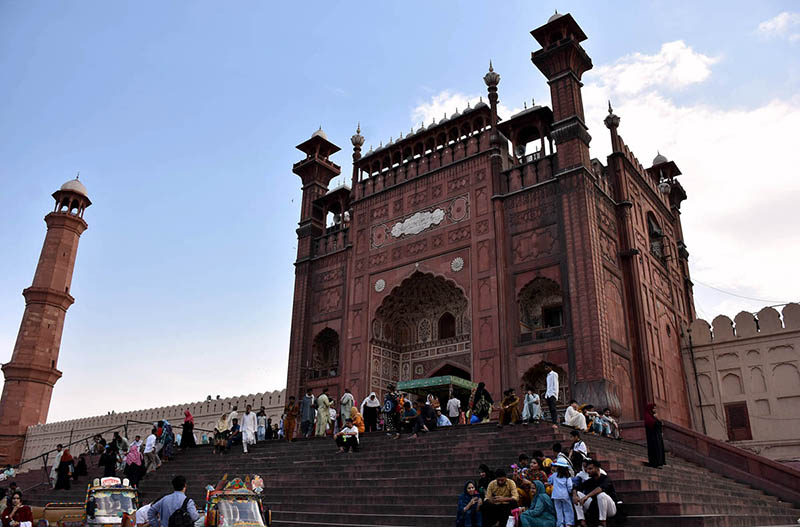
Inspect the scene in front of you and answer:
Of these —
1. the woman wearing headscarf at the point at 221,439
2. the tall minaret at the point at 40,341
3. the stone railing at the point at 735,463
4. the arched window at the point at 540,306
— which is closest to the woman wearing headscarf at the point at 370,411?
the woman wearing headscarf at the point at 221,439

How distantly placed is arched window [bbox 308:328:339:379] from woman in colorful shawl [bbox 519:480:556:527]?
57.6 ft

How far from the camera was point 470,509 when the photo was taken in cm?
→ 780

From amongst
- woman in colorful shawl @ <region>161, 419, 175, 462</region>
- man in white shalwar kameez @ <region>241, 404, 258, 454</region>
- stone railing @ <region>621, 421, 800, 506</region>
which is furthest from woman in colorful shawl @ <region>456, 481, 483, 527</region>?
woman in colorful shawl @ <region>161, 419, 175, 462</region>

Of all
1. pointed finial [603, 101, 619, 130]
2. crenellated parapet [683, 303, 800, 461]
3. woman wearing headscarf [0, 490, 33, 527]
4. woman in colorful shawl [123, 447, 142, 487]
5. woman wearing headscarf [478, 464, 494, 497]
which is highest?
pointed finial [603, 101, 619, 130]

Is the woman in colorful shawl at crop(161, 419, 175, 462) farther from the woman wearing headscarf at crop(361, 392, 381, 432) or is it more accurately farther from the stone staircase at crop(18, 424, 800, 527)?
the woman wearing headscarf at crop(361, 392, 381, 432)

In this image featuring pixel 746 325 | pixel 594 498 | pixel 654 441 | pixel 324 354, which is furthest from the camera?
pixel 324 354

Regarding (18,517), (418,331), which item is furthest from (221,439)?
(418,331)

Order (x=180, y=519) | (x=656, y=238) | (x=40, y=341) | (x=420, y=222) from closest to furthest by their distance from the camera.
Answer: (x=180, y=519) < (x=420, y=222) < (x=656, y=238) < (x=40, y=341)

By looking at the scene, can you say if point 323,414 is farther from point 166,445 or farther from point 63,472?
point 63,472

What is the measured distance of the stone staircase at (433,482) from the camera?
8.74 m

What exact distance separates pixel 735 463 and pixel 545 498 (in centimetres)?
781

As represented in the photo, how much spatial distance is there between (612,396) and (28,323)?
3148 cm

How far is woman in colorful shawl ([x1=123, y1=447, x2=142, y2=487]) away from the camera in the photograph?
1401 cm

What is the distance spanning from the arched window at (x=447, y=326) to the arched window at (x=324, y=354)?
429cm
